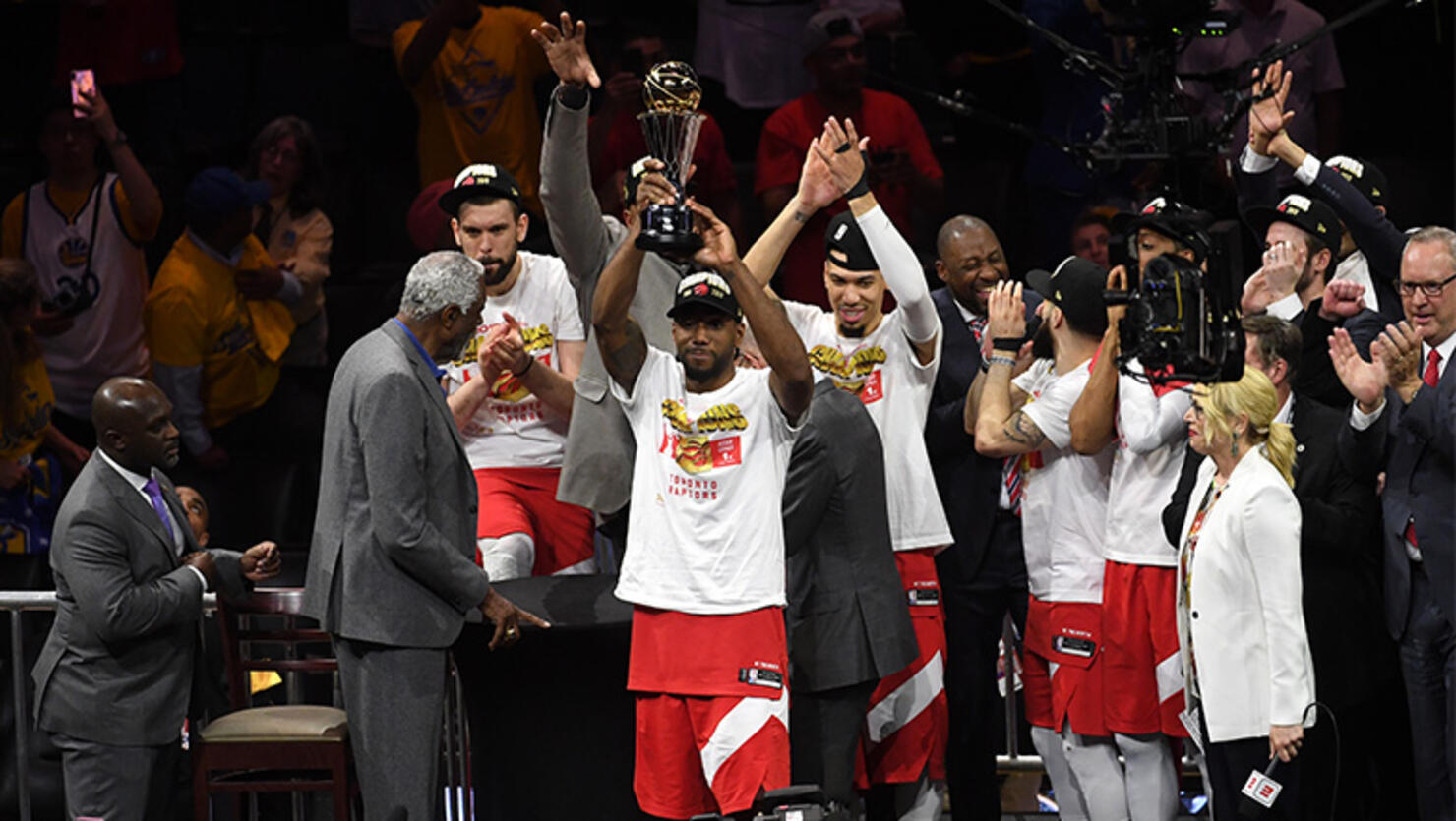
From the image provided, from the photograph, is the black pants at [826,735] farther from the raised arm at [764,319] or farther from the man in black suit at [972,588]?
the raised arm at [764,319]

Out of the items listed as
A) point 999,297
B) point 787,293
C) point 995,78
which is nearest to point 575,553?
point 999,297

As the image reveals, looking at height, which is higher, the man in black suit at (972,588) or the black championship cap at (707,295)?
the black championship cap at (707,295)

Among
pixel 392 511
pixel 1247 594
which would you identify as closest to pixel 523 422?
pixel 392 511

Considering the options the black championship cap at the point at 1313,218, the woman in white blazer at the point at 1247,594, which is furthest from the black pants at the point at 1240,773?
the black championship cap at the point at 1313,218

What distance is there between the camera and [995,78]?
9.55 metres

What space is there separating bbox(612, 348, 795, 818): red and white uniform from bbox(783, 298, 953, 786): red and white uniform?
0.65 m

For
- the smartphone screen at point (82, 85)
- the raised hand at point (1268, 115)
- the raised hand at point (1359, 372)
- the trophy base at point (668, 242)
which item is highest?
the smartphone screen at point (82, 85)

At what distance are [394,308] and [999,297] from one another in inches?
109

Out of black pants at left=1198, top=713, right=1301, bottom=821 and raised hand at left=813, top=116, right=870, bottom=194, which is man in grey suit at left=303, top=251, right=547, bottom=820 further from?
black pants at left=1198, top=713, right=1301, bottom=821

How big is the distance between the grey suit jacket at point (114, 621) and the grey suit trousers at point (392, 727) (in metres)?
0.70

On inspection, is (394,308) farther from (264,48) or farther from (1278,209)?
(1278,209)

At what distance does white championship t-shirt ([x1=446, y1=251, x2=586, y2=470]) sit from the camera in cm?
656

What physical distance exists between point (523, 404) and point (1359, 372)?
2.68 meters

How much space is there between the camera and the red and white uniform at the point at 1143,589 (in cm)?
598
